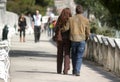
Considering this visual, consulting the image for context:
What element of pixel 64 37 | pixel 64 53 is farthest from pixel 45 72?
pixel 64 37

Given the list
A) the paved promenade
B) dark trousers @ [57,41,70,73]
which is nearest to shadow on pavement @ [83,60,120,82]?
the paved promenade

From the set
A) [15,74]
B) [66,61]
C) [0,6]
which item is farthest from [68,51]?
[0,6]

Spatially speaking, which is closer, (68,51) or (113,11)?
(68,51)

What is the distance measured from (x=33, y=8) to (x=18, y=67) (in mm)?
63716

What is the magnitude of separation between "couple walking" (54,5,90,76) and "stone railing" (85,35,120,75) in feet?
4.83

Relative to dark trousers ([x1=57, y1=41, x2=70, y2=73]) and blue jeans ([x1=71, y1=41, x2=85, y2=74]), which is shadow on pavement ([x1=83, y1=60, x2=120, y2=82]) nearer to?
blue jeans ([x1=71, y1=41, x2=85, y2=74])

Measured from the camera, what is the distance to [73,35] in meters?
16.3

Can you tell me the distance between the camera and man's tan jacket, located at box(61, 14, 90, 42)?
16.3 m

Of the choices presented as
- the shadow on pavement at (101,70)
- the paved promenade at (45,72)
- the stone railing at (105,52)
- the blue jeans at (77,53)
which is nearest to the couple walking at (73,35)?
the blue jeans at (77,53)

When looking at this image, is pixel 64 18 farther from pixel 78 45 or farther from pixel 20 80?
pixel 20 80

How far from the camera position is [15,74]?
16531mm

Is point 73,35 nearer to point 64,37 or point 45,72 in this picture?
point 64,37

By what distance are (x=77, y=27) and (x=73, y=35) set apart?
0.27 m

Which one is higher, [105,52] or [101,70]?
[105,52]
